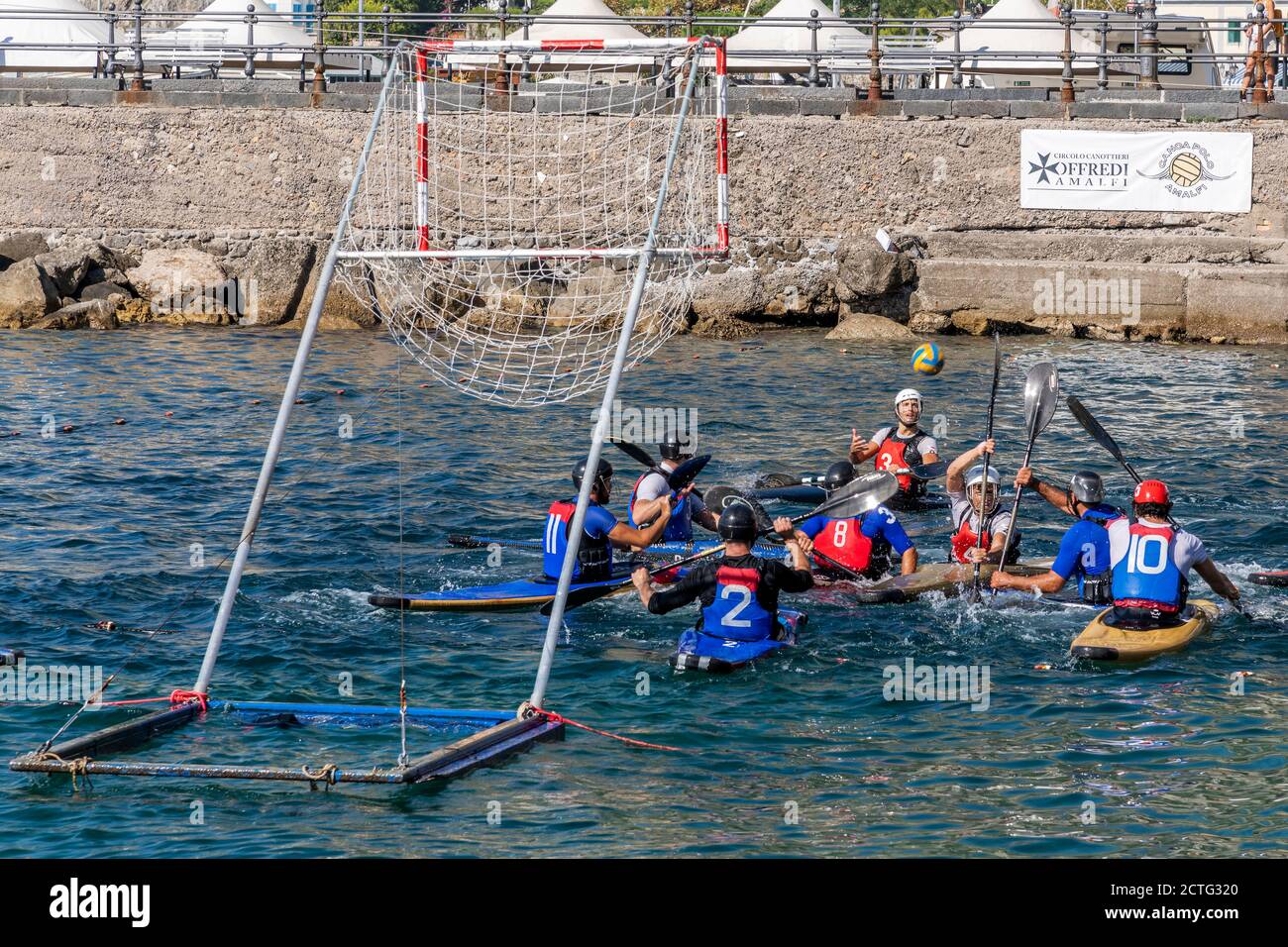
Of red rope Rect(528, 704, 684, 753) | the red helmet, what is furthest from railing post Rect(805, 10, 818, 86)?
red rope Rect(528, 704, 684, 753)

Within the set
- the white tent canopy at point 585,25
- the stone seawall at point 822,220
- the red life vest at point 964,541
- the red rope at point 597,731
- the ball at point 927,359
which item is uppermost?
the white tent canopy at point 585,25

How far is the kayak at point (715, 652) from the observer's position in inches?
399

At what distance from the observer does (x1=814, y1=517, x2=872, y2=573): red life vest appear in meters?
12.3

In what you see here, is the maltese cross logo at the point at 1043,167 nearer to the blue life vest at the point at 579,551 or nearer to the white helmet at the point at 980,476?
the white helmet at the point at 980,476

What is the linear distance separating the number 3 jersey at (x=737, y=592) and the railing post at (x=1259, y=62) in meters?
17.9

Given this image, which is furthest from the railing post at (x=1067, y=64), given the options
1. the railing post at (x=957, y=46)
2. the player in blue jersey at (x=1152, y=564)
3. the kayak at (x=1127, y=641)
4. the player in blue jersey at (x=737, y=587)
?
the player in blue jersey at (x=737, y=587)

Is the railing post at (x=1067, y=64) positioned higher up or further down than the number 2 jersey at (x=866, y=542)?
higher up

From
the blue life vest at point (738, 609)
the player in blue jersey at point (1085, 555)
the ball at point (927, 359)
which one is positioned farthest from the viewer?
the ball at point (927, 359)

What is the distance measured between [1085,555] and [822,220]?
1489 centimetres

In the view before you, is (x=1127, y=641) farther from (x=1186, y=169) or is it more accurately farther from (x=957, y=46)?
(x=957, y=46)

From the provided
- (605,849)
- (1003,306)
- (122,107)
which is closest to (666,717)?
(605,849)

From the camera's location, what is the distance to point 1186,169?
24438 millimetres

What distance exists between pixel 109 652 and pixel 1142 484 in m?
7.04

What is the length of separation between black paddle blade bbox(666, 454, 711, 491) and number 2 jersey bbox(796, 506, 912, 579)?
1.07 metres
